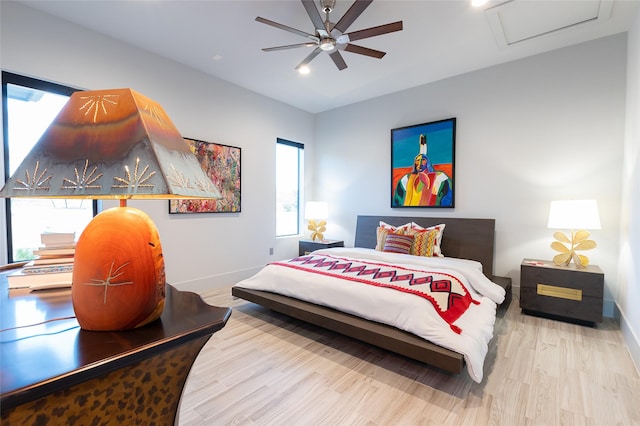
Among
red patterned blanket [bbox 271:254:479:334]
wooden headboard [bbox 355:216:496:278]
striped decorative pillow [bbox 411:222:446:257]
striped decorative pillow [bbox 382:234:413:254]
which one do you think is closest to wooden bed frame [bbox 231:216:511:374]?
wooden headboard [bbox 355:216:496:278]

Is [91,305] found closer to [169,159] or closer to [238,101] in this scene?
[169,159]

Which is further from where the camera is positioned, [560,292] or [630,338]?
[560,292]

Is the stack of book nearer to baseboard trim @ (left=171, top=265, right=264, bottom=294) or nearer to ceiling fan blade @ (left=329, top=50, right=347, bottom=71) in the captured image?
baseboard trim @ (left=171, top=265, right=264, bottom=294)

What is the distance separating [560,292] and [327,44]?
3297 mm

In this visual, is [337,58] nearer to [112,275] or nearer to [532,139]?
[532,139]

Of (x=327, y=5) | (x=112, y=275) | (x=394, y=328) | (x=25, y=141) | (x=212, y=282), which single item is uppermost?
(x=327, y=5)

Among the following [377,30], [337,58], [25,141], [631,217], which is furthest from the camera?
[337,58]

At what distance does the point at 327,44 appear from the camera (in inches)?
99.8

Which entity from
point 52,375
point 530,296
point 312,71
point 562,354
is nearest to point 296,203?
point 312,71

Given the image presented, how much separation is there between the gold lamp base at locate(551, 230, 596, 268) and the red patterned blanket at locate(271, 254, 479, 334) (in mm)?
1372

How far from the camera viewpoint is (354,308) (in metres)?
2.32

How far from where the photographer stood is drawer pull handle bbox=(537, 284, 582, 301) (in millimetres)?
2764

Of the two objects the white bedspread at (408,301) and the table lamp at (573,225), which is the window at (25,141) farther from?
the table lamp at (573,225)

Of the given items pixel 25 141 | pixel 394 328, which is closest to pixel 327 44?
pixel 394 328
